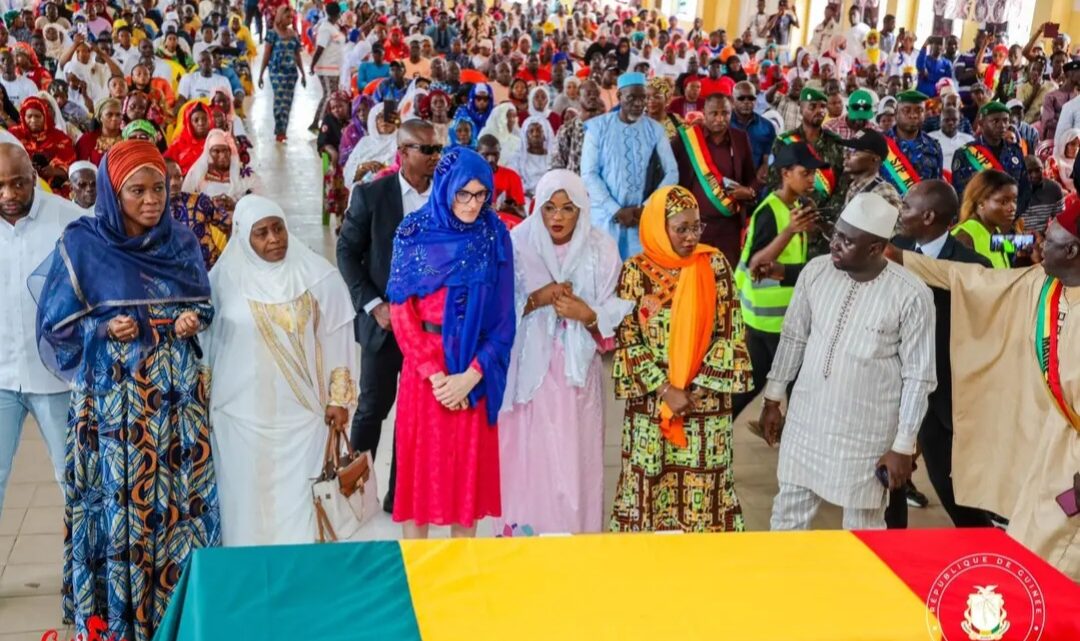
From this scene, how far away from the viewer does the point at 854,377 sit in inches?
148

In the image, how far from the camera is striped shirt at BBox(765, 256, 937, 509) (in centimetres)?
368

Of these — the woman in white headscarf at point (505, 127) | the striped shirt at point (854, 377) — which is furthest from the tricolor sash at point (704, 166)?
the striped shirt at point (854, 377)

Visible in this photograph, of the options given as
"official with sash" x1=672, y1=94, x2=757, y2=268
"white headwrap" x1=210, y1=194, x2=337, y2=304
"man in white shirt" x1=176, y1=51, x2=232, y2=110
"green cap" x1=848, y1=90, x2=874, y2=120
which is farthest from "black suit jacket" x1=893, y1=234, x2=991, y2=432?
"man in white shirt" x1=176, y1=51, x2=232, y2=110

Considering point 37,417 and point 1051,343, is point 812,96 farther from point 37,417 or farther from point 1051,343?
point 37,417

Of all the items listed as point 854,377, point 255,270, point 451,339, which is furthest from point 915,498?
point 255,270

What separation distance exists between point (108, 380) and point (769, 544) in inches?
81.8

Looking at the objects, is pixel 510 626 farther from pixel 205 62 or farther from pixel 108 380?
pixel 205 62

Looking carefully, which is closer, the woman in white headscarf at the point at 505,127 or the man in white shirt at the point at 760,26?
the woman in white headscarf at the point at 505,127

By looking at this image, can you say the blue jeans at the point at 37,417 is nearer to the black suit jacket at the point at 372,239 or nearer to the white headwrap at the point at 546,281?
the black suit jacket at the point at 372,239

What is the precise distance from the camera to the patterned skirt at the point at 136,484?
3.41 m

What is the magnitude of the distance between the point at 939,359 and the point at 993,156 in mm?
3658

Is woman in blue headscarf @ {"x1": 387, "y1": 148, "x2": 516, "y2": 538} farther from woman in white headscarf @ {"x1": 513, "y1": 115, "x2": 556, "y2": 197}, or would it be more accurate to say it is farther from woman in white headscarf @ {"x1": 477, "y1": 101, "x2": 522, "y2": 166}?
woman in white headscarf @ {"x1": 477, "y1": 101, "x2": 522, "y2": 166}

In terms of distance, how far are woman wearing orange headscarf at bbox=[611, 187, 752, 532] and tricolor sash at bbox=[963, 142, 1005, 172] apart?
13.0ft

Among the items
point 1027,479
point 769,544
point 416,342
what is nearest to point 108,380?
point 416,342
